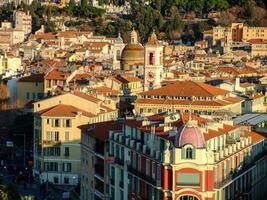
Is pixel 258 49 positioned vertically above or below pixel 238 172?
below

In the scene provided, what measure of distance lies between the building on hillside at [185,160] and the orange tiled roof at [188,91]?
37.4ft

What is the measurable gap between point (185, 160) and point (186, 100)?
687 inches

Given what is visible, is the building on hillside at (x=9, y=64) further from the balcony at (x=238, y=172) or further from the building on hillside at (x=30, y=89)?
the balcony at (x=238, y=172)

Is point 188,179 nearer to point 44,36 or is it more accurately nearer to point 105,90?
point 105,90

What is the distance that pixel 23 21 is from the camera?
11306cm

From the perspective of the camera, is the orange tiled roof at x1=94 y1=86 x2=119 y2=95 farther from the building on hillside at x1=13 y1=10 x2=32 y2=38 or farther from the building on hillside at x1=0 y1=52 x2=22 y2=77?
the building on hillside at x1=13 y1=10 x2=32 y2=38

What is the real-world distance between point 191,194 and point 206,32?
82546 mm

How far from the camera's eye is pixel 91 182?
34719 millimetres

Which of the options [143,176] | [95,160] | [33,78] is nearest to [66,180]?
[95,160]

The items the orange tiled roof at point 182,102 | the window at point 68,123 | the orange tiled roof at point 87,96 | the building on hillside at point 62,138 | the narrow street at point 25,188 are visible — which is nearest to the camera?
the narrow street at point 25,188

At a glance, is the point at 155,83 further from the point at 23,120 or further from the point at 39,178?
the point at 39,178

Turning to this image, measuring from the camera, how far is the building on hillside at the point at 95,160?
3294 cm

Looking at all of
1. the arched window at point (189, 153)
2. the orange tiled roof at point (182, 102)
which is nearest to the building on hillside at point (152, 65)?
the orange tiled roof at point (182, 102)

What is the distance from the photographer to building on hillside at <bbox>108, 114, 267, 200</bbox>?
26.9 m
